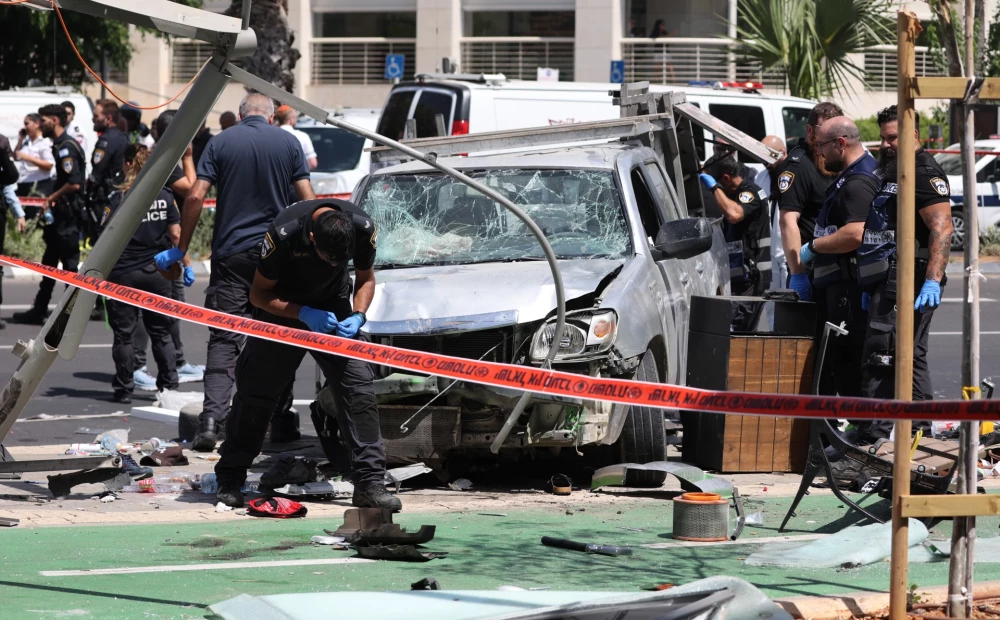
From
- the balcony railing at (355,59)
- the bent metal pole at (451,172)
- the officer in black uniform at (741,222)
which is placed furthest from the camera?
the balcony railing at (355,59)

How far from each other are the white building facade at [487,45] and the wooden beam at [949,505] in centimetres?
3177

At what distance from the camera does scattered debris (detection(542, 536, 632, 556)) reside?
5.75 metres

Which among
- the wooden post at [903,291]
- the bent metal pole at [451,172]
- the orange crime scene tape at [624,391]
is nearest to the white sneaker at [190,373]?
the bent metal pole at [451,172]

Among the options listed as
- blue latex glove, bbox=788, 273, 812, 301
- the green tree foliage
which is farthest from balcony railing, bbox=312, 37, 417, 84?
blue latex glove, bbox=788, 273, 812, 301

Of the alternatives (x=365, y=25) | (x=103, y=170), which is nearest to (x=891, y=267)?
(x=103, y=170)

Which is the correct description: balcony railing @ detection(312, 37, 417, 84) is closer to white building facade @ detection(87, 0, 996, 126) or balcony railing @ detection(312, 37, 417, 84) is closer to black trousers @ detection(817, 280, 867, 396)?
white building facade @ detection(87, 0, 996, 126)

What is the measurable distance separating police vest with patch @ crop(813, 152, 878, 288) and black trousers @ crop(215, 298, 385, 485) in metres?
2.79

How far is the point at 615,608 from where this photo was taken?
4391 mm

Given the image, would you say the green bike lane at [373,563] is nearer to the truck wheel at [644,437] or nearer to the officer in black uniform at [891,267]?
the truck wheel at [644,437]

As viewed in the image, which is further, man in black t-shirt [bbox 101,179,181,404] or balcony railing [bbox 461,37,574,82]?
balcony railing [bbox 461,37,574,82]

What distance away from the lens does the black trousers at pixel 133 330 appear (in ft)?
32.6

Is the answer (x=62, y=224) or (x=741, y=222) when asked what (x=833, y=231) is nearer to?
(x=741, y=222)

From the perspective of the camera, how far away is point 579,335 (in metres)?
6.99

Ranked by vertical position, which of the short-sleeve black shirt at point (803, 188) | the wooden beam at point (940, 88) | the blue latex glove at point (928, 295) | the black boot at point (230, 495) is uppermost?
the wooden beam at point (940, 88)
